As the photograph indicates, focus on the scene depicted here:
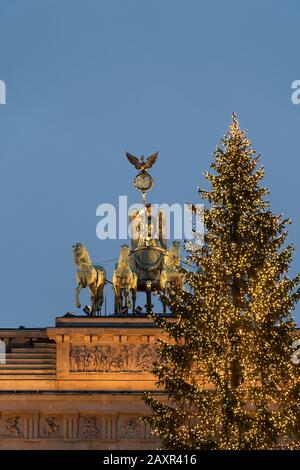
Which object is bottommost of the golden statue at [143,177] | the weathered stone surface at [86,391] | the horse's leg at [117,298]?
the weathered stone surface at [86,391]

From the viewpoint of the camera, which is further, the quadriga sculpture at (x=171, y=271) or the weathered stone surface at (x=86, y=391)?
the quadriga sculpture at (x=171, y=271)

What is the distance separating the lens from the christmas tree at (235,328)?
116ft

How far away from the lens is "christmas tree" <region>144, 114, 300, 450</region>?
1391 inches

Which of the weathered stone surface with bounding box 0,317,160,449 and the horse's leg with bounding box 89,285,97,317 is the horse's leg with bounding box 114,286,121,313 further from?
the weathered stone surface with bounding box 0,317,160,449

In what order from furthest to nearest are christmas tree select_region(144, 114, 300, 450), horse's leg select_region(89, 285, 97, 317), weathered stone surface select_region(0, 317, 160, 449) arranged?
horse's leg select_region(89, 285, 97, 317), weathered stone surface select_region(0, 317, 160, 449), christmas tree select_region(144, 114, 300, 450)

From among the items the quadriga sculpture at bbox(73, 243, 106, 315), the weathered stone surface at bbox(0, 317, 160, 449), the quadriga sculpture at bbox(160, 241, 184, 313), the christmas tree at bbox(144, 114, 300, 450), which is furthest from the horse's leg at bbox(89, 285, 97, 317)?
the christmas tree at bbox(144, 114, 300, 450)

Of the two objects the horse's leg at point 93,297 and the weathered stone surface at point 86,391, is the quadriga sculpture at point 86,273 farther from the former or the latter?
the weathered stone surface at point 86,391

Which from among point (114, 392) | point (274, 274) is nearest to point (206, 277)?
point (274, 274)

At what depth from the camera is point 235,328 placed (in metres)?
35.7

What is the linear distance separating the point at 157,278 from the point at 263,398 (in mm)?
16279

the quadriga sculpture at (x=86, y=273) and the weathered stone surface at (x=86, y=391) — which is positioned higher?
the quadriga sculpture at (x=86, y=273)

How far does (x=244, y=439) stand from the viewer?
3494cm

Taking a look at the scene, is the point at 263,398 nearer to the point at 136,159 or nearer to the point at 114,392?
the point at 114,392

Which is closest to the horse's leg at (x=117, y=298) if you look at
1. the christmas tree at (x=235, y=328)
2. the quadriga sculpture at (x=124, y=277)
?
the quadriga sculpture at (x=124, y=277)
